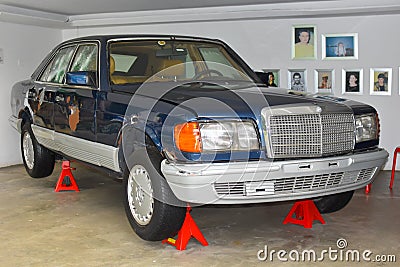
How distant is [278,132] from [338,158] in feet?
1.63

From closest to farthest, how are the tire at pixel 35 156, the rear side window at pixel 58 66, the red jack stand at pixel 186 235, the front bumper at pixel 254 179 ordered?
1. the front bumper at pixel 254 179
2. the red jack stand at pixel 186 235
3. the rear side window at pixel 58 66
4. the tire at pixel 35 156

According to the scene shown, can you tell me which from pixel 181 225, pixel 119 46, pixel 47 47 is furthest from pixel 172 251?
pixel 47 47

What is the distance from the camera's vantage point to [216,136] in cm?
316

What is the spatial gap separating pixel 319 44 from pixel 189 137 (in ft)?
13.2

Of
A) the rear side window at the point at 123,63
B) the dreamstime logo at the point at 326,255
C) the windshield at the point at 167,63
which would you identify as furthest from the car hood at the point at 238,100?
the dreamstime logo at the point at 326,255

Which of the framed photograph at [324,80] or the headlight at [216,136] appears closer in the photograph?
the headlight at [216,136]

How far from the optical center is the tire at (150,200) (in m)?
3.35

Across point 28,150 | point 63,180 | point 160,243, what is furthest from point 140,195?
point 28,150

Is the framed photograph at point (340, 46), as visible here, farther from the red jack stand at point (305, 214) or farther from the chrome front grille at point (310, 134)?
the chrome front grille at point (310, 134)

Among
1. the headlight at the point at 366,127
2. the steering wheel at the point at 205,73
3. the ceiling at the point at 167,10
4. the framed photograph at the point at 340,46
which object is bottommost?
the headlight at the point at 366,127

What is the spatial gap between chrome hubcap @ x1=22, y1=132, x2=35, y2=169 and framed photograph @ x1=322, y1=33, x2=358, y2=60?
151 inches

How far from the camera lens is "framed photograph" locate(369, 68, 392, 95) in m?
6.36

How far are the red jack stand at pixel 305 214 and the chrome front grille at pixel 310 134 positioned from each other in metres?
0.72

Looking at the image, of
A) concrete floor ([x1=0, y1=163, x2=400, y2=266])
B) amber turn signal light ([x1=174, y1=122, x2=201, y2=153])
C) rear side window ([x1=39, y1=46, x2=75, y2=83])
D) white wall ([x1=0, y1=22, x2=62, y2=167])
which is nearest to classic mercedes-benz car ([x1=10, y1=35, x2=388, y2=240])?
amber turn signal light ([x1=174, y1=122, x2=201, y2=153])
